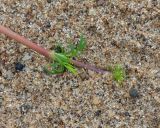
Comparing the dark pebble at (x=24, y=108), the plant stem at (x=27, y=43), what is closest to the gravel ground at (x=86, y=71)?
the dark pebble at (x=24, y=108)

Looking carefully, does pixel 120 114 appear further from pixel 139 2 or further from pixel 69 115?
pixel 139 2

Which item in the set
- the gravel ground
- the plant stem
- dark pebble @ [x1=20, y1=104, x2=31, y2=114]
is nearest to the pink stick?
the plant stem

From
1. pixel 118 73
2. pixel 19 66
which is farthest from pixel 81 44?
pixel 19 66

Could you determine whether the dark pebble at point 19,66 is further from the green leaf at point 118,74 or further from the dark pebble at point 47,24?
the green leaf at point 118,74

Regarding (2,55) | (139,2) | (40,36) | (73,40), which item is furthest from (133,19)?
(2,55)

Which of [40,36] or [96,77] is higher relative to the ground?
[40,36]
